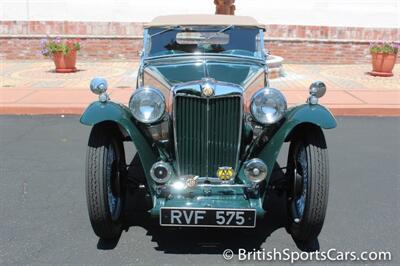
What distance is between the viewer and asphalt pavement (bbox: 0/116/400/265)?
3230 mm

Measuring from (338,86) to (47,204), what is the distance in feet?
22.7

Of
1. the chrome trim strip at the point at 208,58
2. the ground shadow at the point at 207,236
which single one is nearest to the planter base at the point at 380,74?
the chrome trim strip at the point at 208,58

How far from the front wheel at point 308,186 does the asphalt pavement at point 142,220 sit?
0.61ft

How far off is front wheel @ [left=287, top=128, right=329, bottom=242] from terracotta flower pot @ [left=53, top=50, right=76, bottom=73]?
26.8 feet

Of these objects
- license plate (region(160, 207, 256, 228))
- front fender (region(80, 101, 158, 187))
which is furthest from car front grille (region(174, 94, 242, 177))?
license plate (region(160, 207, 256, 228))

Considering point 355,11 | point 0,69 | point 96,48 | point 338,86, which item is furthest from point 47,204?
point 355,11

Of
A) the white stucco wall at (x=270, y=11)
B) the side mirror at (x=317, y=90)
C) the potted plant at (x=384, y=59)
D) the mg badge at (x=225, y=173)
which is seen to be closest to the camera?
the mg badge at (x=225, y=173)

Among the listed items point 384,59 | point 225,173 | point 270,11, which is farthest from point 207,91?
point 270,11

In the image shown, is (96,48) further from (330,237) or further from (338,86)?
(330,237)

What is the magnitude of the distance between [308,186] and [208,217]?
72 centimetres

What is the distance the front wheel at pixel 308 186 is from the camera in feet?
10.2

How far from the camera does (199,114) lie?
3.11 meters

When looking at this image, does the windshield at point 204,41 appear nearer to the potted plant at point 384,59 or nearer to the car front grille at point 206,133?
the car front grille at point 206,133

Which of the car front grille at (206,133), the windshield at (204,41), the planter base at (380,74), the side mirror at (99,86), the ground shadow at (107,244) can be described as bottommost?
the ground shadow at (107,244)
